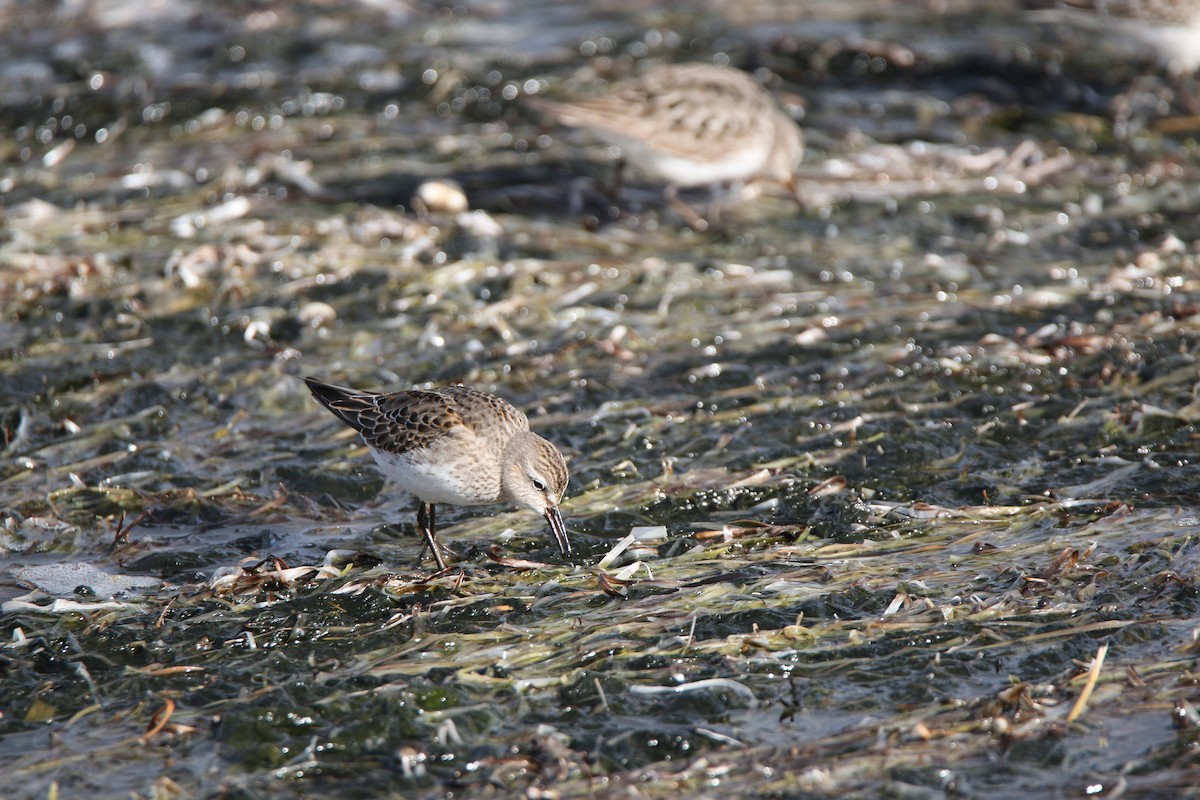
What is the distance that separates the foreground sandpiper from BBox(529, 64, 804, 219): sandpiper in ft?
12.2

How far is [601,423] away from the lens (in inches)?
260

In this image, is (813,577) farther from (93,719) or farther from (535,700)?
(93,719)

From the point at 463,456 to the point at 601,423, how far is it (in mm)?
1388

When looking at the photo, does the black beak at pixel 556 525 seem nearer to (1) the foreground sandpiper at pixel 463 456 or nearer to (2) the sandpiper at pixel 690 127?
(1) the foreground sandpiper at pixel 463 456

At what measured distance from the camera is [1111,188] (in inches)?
372

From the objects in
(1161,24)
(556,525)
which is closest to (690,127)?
(556,525)

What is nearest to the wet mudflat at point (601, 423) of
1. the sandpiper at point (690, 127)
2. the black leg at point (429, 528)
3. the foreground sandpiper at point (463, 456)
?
the black leg at point (429, 528)

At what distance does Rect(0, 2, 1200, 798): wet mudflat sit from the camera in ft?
14.0

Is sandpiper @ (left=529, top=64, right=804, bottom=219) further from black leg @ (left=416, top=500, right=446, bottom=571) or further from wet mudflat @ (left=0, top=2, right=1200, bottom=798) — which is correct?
black leg @ (left=416, top=500, right=446, bottom=571)

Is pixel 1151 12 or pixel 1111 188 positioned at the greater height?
pixel 1151 12

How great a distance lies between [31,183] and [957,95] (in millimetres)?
7242

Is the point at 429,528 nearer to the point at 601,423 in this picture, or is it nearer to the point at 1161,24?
the point at 601,423

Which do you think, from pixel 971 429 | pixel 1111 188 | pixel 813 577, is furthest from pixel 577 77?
pixel 813 577

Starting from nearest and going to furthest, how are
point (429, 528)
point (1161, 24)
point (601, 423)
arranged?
point (429, 528) < point (601, 423) < point (1161, 24)
